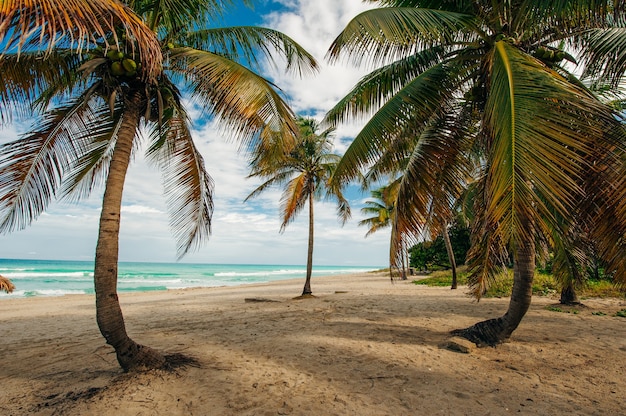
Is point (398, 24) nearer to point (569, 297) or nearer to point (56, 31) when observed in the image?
point (56, 31)

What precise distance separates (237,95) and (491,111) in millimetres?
3155

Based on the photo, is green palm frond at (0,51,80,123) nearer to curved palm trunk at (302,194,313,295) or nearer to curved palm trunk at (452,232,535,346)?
curved palm trunk at (452,232,535,346)

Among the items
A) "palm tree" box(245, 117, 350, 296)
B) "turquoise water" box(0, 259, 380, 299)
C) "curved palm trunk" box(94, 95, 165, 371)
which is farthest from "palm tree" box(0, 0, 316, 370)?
"turquoise water" box(0, 259, 380, 299)

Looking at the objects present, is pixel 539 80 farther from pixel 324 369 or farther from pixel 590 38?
pixel 324 369

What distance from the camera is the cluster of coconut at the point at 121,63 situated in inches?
145

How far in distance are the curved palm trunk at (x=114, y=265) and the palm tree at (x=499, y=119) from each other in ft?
10.5

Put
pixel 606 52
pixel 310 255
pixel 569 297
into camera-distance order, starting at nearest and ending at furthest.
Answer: pixel 606 52
pixel 569 297
pixel 310 255

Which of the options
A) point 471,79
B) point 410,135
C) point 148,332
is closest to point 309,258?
point 148,332

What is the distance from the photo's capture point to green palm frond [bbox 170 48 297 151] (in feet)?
14.0

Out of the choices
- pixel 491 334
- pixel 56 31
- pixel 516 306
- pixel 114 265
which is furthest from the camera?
pixel 491 334

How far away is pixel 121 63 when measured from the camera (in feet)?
12.3

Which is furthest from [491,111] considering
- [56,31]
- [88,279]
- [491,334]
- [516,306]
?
[88,279]

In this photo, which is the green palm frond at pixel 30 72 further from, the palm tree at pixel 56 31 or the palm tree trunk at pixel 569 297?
the palm tree trunk at pixel 569 297

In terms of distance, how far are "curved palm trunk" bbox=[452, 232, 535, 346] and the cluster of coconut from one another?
5708mm
